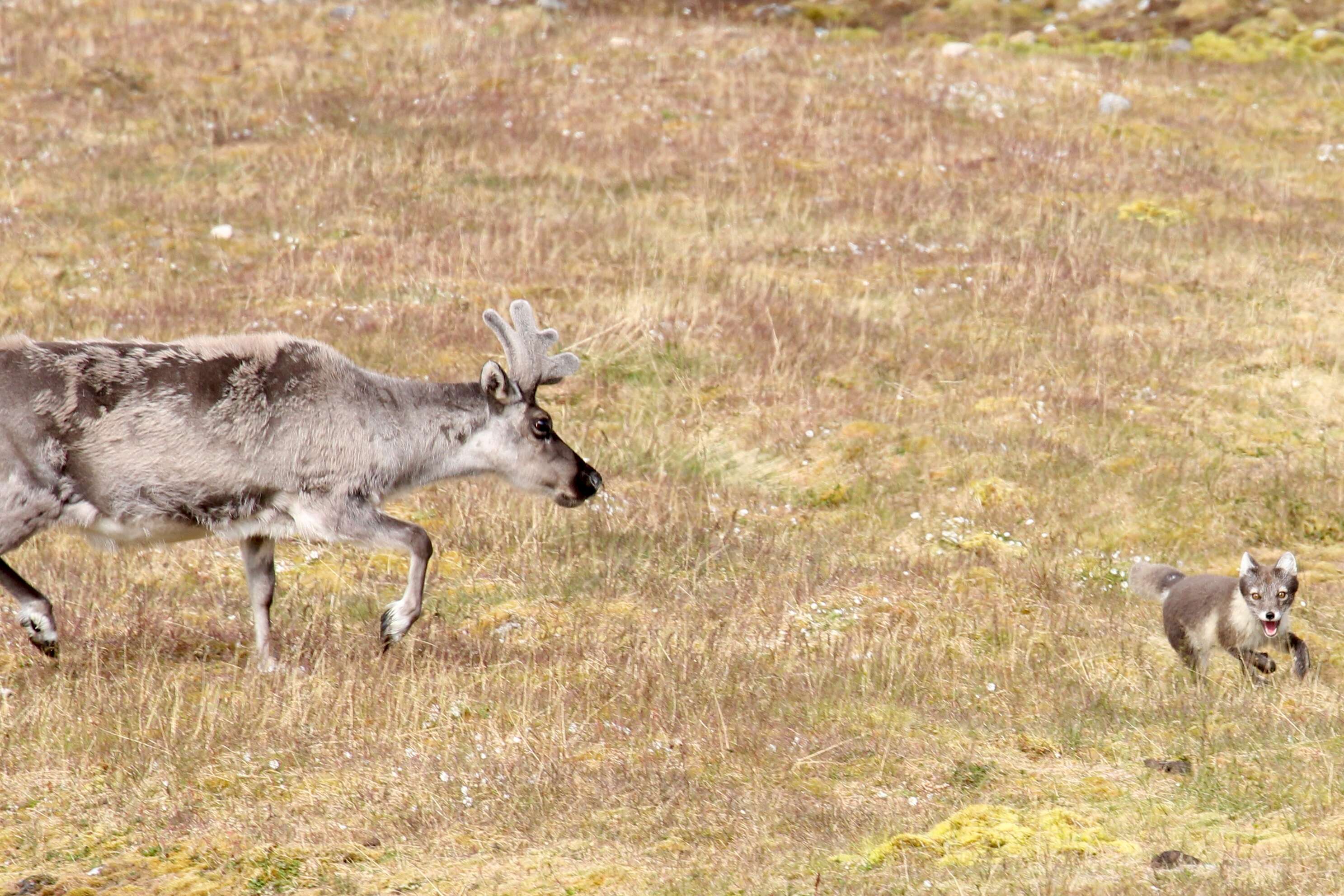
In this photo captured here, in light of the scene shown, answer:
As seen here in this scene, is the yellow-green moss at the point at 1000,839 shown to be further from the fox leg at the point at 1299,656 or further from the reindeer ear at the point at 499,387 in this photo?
the reindeer ear at the point at 499,387

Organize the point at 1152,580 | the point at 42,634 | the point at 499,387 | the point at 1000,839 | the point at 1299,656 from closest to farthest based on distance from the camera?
the point at 1000,839, the point at 42,634, the point at 499,387, the point at 1299,656, the point at 1152,580

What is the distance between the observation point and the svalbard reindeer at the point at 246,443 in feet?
29.9

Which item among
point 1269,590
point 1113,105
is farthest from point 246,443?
point 1113,105

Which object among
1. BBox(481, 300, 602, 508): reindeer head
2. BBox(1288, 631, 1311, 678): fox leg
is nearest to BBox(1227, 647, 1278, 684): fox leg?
BBox(1288, 631, 1311, 678): fox leg

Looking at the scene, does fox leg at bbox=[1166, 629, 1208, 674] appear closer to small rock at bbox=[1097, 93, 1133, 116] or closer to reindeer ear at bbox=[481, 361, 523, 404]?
reindeer ear at bbox=[481, 361, 523, 404]

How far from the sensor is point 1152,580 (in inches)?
499

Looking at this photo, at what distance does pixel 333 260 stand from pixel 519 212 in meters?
3.16

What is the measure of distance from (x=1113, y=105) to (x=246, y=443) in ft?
72.7

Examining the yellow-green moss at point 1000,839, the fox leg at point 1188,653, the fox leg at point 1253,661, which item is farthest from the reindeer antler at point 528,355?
the fox leg at point 1253,661

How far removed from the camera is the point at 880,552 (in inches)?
532

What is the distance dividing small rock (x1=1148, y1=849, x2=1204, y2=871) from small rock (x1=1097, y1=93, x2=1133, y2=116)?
22.6 metres

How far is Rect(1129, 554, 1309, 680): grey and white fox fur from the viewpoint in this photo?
11.0 metres

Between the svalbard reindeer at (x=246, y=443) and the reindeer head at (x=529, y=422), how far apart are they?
0.01 meters

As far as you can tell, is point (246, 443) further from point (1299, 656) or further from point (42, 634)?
point (1299, 656)
